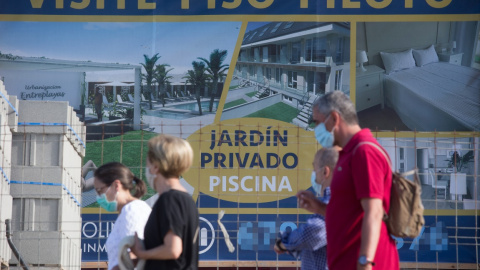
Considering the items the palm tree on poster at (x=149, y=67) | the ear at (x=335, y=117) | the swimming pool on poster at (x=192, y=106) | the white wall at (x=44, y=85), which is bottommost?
the ear at (x=335, y=117)

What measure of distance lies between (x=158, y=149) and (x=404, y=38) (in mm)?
4571

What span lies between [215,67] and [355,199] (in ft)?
13.5

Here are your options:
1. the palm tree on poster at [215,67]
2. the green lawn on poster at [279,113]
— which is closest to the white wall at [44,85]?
the palm tree on poster at [215,67]

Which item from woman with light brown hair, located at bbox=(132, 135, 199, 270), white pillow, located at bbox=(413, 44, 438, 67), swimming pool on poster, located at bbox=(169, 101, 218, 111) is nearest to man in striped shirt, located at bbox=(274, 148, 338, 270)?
woman with light brown hair, located at bbox=(132, 135, 199, 270)

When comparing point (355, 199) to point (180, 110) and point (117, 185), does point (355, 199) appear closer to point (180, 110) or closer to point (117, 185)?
point (117, 185)

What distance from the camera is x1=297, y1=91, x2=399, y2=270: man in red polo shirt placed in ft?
10.9

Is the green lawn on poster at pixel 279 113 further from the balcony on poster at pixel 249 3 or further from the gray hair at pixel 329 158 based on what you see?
the gray hair at pixel 329 158

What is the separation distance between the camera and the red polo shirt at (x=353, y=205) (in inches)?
133

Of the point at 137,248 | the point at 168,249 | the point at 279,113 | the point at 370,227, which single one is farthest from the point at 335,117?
the point at 279,113

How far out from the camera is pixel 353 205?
11.3ft

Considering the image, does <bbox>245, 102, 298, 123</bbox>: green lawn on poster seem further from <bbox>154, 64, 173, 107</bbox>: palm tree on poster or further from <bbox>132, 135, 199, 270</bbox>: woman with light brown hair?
<bbox>132, 135, 199, 270</bbox>: woman with light brown hair

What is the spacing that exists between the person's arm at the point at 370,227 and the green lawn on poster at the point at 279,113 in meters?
4.04

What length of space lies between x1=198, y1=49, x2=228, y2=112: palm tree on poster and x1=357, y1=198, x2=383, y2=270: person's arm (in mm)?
4187

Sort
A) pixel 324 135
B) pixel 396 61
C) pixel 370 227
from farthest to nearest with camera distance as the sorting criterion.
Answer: pixel 396 61
pixel 324 135
pixel 370 227
